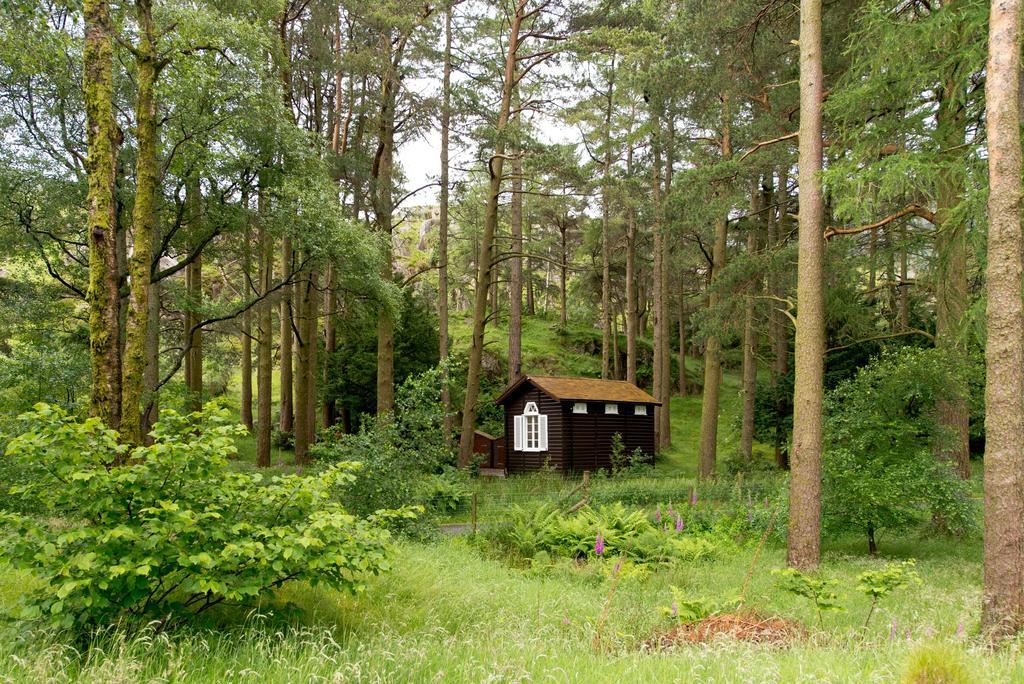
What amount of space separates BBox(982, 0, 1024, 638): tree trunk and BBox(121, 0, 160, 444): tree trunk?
26.3ft

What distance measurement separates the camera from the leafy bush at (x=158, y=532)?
14.2ft

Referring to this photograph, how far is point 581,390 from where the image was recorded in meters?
24.8

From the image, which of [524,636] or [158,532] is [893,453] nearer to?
[524,636]

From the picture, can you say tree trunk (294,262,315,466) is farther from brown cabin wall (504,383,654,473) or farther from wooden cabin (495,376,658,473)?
brown cabin wall (504,383,654,473)

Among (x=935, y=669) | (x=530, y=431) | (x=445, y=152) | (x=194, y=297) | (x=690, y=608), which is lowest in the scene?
(x=530, y=431)

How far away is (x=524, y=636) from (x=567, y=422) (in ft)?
62.3

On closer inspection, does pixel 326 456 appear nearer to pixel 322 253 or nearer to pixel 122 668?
pixel 322 253

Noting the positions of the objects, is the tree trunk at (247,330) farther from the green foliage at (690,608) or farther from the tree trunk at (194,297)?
the green foliage at (690,608)

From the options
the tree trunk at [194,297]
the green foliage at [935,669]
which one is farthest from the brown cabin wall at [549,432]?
the green foliage at [935,669]

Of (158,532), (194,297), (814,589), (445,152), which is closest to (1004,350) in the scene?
(814,589)

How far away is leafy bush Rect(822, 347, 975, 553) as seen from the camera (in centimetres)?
1125

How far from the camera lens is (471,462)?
19.9 m

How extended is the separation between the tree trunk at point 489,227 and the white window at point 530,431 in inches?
183

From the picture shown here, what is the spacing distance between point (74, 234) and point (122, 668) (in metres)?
14.4
